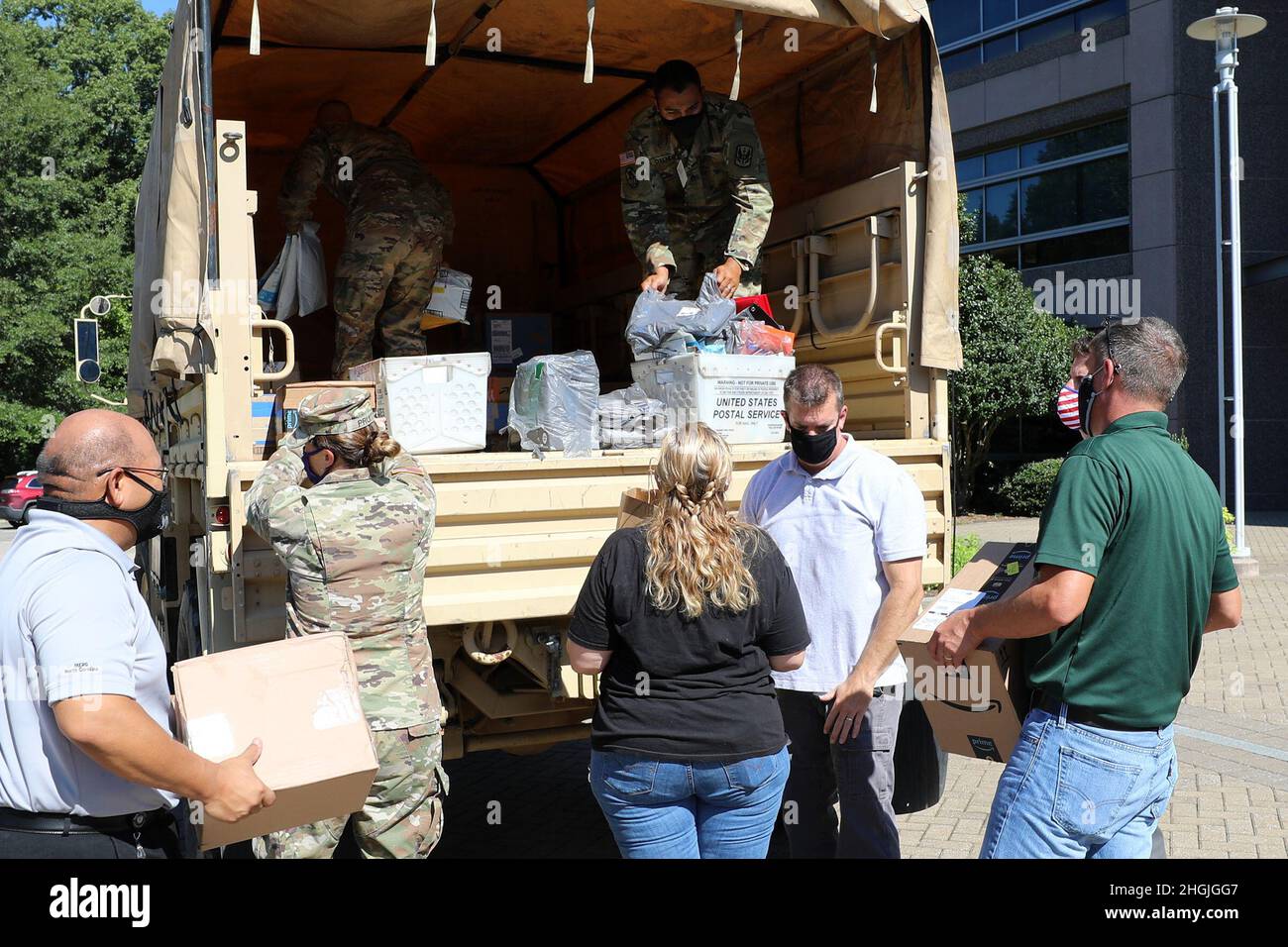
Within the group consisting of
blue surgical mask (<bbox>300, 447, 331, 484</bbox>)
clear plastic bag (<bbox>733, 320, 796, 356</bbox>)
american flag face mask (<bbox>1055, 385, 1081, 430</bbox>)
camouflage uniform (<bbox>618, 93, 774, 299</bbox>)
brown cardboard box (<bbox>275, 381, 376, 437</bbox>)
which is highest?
camouflage uniform (<bbox>618, 93, 774, 299</bbox>)

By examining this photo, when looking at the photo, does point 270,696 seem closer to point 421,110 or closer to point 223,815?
point 223,815

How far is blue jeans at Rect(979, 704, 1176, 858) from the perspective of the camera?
236 centimetres

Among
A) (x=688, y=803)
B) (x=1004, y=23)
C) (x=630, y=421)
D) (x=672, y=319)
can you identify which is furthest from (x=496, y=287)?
(x=1004, y=23)

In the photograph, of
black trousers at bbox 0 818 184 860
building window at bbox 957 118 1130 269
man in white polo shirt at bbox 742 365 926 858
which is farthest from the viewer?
building window at bbox 957 118 1130 269

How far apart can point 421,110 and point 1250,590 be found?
29.8 feet

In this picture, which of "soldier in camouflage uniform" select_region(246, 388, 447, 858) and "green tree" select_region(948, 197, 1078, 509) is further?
"green tree" select_region(948, 197, 1078, 509)

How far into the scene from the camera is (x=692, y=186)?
5.02 meters

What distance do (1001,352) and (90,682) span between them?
661 inches

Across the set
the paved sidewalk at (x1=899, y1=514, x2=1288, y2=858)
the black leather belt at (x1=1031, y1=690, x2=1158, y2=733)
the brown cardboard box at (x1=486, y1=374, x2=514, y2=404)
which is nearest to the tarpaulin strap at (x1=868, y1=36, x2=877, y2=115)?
the brown cardboard box at (x1=486, y1=374, x2=514, y2=404)

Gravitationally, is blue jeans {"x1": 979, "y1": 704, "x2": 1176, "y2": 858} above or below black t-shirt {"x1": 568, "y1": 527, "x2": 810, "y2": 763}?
below

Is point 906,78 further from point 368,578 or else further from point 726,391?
point 368,578

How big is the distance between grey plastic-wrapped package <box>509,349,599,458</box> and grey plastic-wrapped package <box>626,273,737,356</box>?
0.31 meters

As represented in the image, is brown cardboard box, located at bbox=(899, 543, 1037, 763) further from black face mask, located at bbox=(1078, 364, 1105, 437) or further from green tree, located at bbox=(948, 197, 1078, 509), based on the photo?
green tree, located at bbox=(948, 197, 1078, 509)
